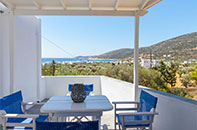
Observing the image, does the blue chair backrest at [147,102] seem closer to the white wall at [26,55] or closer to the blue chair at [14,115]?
Answer: the blue chair at [14,115]

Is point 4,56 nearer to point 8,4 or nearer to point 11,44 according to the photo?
point 11,44

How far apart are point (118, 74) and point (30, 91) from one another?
342cm

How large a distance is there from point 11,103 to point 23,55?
2339 millimetres

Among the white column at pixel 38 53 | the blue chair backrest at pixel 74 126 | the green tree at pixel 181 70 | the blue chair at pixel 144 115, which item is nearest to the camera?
the blue chair backrest at pixel 74 126

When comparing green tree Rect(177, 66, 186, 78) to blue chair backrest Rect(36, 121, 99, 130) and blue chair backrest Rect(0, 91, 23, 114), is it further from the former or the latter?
blue chair backrest Rect(0, 91, 23, 114)

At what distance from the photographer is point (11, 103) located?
2.49m

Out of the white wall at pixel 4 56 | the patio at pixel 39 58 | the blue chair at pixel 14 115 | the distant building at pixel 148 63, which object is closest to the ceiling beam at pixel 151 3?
the patio at pixel 39 58

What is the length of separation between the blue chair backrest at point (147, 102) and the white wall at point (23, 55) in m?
2.76

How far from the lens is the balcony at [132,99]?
2223 mm

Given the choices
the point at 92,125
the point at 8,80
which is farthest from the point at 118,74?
the point at 92,125

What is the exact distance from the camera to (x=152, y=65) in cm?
551

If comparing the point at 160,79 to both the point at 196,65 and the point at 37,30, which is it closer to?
the point at 196,65

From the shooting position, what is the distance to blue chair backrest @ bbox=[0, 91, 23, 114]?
2292 mm

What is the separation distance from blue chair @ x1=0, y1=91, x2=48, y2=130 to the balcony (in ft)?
5.55
